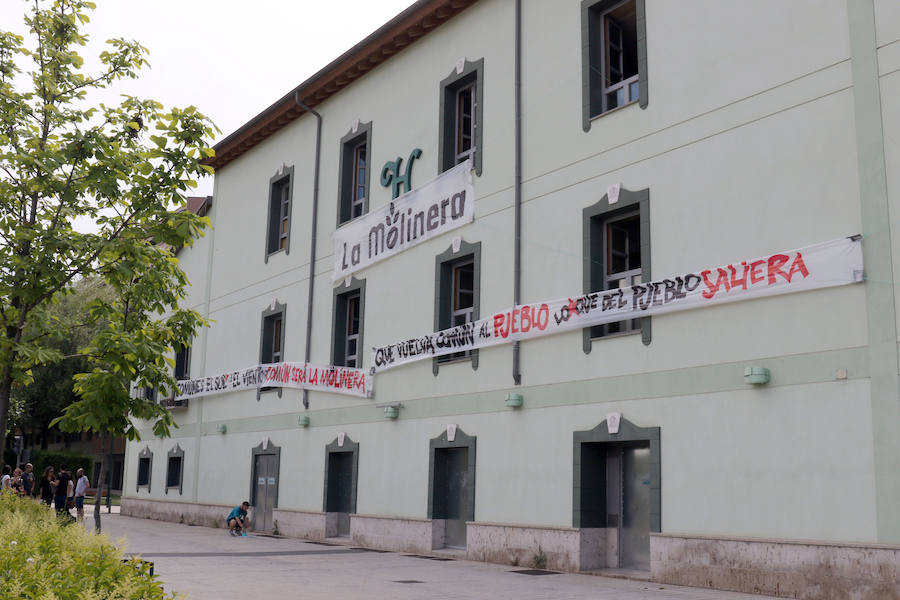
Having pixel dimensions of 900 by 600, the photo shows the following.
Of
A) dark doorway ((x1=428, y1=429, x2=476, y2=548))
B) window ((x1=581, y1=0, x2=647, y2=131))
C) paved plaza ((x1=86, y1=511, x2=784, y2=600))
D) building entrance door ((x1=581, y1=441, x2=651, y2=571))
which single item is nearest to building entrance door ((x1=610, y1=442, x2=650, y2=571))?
building entrance door ((x1=581, y1=441, x2=651, y2=571))

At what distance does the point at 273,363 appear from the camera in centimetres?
2684

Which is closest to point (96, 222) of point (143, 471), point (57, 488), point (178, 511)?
point (57, 488)

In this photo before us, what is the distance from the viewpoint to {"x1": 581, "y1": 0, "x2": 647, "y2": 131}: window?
54.5 ft

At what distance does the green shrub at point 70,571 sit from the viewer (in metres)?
5.83

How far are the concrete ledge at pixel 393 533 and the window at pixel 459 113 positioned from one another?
321 inches

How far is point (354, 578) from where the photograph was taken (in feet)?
47.5

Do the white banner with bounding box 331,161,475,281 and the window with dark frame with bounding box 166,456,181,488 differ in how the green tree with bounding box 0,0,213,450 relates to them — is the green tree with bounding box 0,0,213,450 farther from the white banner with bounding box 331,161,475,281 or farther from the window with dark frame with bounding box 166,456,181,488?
the window with dark frame with bounding box 166,456,181,488

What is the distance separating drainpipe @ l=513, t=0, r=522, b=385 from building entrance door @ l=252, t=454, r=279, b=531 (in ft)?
36.1

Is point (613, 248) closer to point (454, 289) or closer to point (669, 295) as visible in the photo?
point (669, 295)

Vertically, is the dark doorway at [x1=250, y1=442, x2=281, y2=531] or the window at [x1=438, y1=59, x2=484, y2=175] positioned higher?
the window at [x1=438, y1=59, x2=484, y2=175]

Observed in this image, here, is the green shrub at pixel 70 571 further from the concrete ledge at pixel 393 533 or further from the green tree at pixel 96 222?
the concrete ledge at pixel 393 533

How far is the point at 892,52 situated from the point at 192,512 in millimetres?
25431

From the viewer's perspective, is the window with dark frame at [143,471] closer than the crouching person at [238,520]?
No

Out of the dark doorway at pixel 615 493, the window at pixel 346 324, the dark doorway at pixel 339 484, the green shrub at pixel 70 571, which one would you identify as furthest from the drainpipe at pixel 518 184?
the green shrub at pixel 70 571
